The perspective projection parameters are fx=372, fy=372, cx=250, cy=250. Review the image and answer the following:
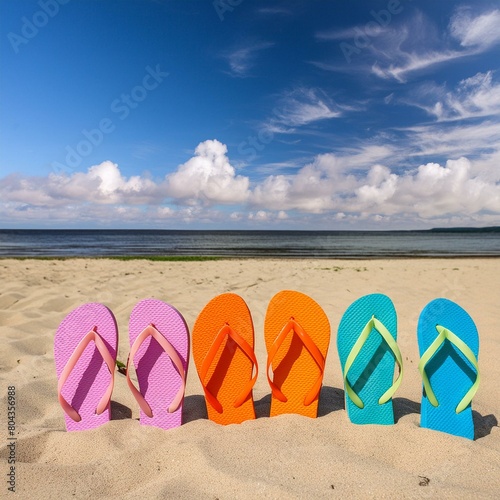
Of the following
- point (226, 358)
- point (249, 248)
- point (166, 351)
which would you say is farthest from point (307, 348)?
point (249, 248)

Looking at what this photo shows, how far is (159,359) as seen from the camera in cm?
202

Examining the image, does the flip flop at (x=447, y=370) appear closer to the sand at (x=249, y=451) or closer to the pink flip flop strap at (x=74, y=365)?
the sand at (x=249, y=451)

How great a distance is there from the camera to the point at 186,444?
1.65m

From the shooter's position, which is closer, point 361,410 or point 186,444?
point 186,444

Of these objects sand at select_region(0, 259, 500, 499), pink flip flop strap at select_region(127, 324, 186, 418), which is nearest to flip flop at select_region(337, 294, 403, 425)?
sand at select_region(0, 259, 500, 499)

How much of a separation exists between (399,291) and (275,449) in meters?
4.99

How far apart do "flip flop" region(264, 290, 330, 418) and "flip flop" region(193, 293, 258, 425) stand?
14cm

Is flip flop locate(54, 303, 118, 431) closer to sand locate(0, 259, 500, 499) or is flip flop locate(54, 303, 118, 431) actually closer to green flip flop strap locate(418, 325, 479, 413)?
sand locate(0, 259, 500, 499)

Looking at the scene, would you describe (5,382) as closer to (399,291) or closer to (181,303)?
(181,303)

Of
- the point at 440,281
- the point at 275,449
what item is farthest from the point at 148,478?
the point at 440,281

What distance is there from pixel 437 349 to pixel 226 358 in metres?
1.10

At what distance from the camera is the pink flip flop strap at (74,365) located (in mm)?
1879

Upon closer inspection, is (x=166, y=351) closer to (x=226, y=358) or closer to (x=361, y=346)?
(x=226, y=358)

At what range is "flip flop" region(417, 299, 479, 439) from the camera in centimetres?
188
